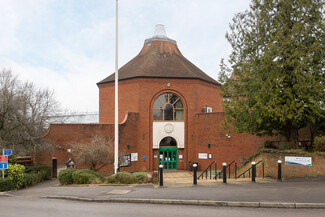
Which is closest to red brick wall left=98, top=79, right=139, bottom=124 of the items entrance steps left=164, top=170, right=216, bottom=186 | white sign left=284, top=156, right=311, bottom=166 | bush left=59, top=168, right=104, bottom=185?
entrance steps left=164, top=170, right=216, bottom=186

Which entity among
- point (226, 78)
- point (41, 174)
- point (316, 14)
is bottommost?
point (41, 174)

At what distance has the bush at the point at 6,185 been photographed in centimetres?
1471

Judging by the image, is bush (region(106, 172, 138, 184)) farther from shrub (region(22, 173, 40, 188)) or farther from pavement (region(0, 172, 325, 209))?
shrub (region(22, 173, 40, 188))

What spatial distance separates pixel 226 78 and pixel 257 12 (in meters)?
4.09

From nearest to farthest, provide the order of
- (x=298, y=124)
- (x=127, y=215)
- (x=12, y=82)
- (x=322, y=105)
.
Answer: (x=127, y=215) → (x=322, y=105) → (x=298, y=124) → (x=12, y=82)

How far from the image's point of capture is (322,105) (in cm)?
1433

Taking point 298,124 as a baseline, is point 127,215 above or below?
below

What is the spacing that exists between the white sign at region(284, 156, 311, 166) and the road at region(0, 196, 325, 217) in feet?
19.6

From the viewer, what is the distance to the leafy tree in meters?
Answer: 14.4

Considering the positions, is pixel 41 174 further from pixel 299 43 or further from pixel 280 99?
pixel 299 43

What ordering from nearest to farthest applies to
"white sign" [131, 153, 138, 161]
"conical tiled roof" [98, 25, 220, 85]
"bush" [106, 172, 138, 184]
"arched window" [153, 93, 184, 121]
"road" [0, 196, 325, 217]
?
"road" [0, 196, 325, 217], "bush" [106, 172, 138, 184], "white sign" [131, 153, 138, 161], "arched window" [153, 93, 184, 121], "conical tiled roof" [98, 25, 220, 85]

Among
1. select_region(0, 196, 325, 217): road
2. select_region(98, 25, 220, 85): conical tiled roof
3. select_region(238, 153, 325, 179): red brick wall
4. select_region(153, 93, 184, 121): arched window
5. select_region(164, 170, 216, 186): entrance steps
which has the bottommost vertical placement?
select_region(164, 170, 216, 186): entrance steps

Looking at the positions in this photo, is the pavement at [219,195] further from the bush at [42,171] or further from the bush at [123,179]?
the bush at [42,171]

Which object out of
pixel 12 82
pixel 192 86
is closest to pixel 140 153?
pixel 192 86
